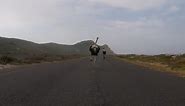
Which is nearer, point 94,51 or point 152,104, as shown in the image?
point 152,104

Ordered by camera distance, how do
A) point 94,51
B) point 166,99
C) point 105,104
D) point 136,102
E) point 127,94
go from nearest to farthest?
1. point 105,104
2. point 136,102
3. point 166,99
4. point 127,94
5. point 94,51

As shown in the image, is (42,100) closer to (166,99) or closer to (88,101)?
(88,101)

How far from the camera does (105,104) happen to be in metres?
12.1

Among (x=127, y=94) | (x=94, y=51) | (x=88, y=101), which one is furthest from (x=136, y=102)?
(x=94, y=51)

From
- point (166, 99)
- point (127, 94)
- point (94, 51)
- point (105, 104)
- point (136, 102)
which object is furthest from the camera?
point (94, 51)

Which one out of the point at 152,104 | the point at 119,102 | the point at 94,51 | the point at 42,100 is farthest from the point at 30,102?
the point at 94,51

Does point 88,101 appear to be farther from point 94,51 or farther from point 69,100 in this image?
point 94,51

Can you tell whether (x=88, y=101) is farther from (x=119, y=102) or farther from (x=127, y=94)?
(x=127, y=94)

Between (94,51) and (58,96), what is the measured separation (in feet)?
105

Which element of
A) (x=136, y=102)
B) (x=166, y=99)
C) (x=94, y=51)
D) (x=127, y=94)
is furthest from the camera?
(x=94, y=51)

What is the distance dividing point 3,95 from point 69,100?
2455mm

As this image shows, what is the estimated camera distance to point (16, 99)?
13141 millimetres

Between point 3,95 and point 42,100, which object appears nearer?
point 42,100

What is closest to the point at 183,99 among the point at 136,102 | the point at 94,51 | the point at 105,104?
the point at 136,102
